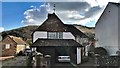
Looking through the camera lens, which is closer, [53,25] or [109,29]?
[109,29]

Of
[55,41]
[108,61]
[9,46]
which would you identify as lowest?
[108,61]

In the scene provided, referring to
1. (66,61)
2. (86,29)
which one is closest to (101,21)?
(66,61)

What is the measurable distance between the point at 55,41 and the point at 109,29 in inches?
303

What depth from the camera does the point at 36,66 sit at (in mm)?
16391

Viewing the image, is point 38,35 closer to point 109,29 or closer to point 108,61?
point 109,29

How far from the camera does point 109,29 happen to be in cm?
3042

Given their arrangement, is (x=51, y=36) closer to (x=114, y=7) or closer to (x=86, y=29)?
(x=114, y=7)

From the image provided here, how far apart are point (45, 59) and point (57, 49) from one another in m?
10.5

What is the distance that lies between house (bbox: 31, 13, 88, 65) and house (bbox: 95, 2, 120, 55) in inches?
132

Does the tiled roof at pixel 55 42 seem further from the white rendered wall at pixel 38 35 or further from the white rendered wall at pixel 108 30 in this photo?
the white rendered wall at pixel 108 30

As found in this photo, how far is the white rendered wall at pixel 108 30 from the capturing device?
2875 centimetres

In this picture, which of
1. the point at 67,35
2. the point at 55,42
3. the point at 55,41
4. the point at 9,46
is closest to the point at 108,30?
the point at 67,35

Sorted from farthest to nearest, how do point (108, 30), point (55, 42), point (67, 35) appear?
point (67, 35) → point (108, 30) → point (55, 42)

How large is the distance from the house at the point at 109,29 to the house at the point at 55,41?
3351 millimetres
